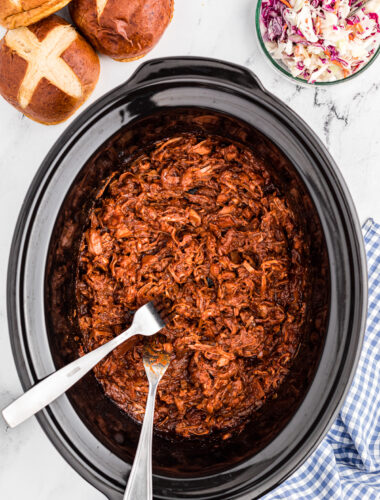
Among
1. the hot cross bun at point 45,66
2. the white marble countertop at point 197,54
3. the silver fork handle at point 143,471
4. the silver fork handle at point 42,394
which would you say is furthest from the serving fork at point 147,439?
the hot cross bun at point 45,66

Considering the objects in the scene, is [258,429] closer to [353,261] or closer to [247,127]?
[353,261]

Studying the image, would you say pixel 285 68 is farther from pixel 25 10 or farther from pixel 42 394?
pixel 42 394

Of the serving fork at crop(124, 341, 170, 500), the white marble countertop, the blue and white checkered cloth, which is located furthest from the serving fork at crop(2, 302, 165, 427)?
the blue and white checkered cloth

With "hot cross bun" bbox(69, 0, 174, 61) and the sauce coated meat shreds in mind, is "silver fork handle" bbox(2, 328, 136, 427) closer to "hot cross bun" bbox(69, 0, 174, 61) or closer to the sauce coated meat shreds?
the sauce coated meat shreds

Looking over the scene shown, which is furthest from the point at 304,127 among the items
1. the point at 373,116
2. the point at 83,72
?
the point at 83,72

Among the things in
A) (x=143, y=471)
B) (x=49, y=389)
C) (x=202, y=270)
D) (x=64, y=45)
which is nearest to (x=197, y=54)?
(x=64, y=45)

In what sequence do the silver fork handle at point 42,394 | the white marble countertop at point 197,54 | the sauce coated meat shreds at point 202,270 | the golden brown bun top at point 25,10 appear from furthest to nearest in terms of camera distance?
the white marble countertop at point 197,54
the sauce coated meat shreds at point 202,270
the golden brown bun top at point 25,10
the silver fork handle at point 42,394

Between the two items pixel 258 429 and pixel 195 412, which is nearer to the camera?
pixel 258 429

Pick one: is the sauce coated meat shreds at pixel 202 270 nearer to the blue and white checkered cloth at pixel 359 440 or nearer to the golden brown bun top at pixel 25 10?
the blue and white checkered cloth at pixel 359 440
